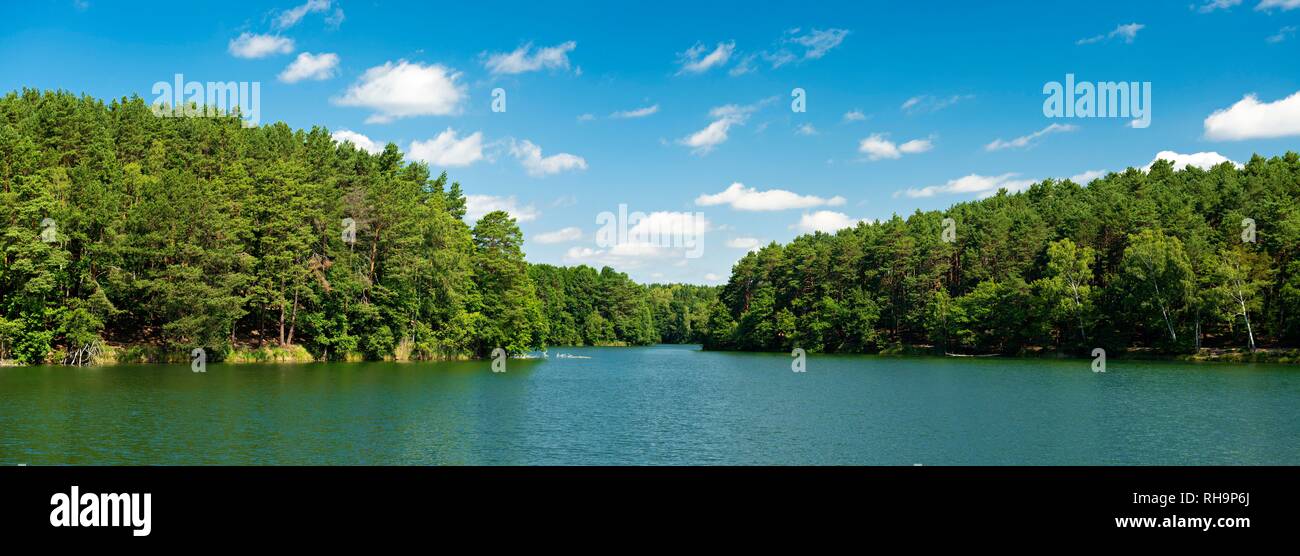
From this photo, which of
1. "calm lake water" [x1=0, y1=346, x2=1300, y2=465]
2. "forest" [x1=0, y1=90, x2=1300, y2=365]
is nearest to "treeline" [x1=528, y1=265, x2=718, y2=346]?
"forest" [x1=0, y1=90, x2=1300, y2=365]

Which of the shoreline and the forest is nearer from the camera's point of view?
the forest

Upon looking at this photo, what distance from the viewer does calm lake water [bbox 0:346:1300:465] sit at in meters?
24.8

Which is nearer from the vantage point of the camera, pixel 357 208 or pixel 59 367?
pixel 59 367

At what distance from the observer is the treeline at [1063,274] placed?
7944 cm

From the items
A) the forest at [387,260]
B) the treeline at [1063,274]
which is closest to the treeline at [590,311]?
the treeline at [1063,274]

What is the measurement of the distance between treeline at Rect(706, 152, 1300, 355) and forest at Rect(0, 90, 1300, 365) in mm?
323

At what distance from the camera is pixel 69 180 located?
62781 millimetres

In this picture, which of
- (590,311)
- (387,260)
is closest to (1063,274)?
(387,260)

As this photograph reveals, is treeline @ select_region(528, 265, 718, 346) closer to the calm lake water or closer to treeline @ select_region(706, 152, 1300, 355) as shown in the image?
treeline @ select_region(706, 152, 1300, 355)

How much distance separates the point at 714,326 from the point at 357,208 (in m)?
86.5

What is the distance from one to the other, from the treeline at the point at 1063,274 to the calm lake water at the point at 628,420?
95.1 feet
